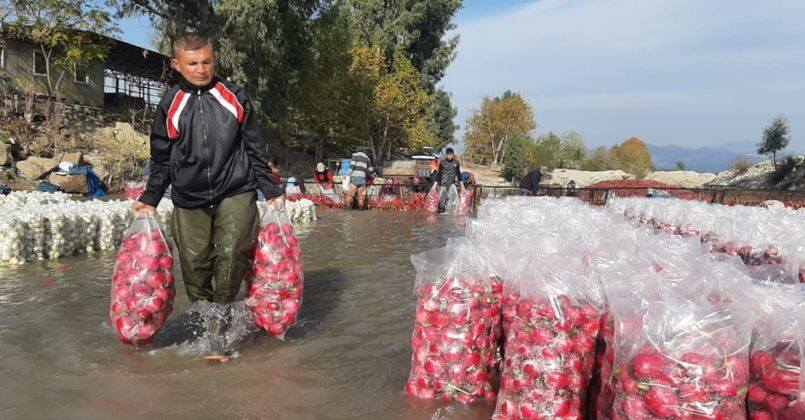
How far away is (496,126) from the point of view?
6281 centimetres

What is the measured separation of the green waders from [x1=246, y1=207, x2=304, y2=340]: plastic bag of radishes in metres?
0.11

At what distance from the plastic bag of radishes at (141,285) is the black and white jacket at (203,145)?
29cm

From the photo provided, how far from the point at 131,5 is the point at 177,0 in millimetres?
2282

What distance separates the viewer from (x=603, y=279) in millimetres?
2658

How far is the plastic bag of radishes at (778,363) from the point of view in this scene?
2027mm

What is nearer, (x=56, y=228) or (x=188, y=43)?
(x=188, y=43)

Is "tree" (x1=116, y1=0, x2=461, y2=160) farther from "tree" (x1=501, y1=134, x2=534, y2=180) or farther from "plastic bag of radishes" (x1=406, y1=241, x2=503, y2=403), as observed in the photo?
"plastic bag of radishes" (x1=406, y1=241, x2=503, y2=403)

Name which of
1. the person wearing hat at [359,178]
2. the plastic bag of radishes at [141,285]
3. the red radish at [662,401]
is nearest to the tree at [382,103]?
the person wearing hat at [359,178]

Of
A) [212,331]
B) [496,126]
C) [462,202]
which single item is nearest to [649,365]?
[212,331]

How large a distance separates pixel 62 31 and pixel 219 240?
24.7 meters

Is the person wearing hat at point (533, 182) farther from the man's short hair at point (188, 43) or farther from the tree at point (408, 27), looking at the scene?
the tree at point (408, 27)

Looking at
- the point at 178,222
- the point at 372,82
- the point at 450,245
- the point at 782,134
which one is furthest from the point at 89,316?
the point at 782,134

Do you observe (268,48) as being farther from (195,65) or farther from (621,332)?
(621,332)

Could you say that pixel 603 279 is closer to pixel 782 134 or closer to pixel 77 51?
pixel 77 51
